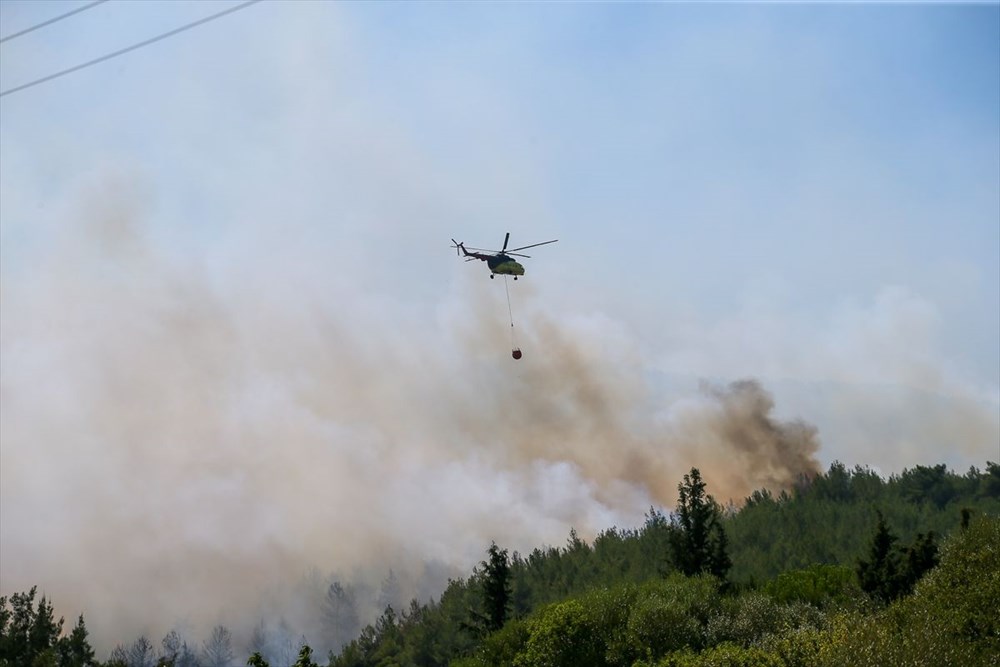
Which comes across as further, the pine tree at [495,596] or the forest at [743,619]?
the pine tree at [495,596]

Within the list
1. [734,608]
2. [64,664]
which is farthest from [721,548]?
[64,664]

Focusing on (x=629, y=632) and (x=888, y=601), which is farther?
(x=888, y=601)

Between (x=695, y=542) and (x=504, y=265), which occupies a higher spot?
(x=504, y=265)

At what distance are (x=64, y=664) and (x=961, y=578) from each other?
9692cm

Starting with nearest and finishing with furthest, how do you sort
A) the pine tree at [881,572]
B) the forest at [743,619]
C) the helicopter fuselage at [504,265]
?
the forest at [743,619] → the helicopter fuselage at [504,265] → the pine tree at [881,572]

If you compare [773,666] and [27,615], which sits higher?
[27,615]

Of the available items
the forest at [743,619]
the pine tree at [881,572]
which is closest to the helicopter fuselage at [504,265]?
the forest at [743,619]

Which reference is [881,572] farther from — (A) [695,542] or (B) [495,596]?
(B) [495,596]

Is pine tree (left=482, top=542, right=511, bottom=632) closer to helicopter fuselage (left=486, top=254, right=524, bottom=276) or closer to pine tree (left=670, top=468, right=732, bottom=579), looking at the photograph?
pine tree (left=670, top=468, right=732, bottom=579)

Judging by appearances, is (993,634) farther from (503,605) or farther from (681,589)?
(503,605)

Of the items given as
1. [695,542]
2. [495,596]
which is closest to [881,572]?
[695,542]

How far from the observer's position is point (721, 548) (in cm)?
11394

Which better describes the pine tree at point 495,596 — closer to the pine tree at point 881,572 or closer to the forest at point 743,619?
the forest at point 743,619

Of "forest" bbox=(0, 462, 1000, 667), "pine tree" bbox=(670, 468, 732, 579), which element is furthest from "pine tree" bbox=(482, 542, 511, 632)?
"pine tree" bbox=(670, 468, 732, 579)
